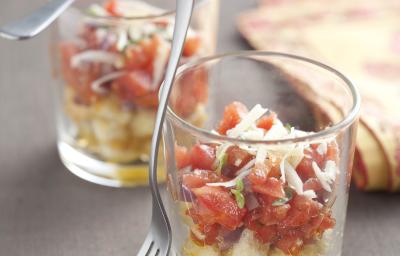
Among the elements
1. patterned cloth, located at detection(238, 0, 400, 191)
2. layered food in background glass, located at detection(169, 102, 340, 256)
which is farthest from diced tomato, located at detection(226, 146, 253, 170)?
patterned cloth, located at detection(238, 0, 400, 191)

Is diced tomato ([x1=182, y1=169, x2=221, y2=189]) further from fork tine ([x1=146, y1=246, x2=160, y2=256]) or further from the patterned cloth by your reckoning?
the patterned cloth

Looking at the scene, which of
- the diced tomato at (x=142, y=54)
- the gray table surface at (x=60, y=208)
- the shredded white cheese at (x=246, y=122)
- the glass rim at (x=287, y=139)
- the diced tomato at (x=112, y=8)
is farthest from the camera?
the diced tomato at (x=112, y=8)

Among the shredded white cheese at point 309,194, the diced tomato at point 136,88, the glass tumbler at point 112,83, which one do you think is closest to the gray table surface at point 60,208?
the glass tumbler at point 112,83

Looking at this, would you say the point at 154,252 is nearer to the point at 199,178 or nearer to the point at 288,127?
the point at 199,178

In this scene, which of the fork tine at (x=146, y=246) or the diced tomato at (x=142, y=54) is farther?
the diced tomato at (x=142, y=54)

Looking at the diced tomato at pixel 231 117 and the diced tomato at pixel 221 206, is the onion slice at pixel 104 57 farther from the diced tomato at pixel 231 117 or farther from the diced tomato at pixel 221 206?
the diced tomato at pixel 221 206

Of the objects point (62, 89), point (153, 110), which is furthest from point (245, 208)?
point (62, 89)

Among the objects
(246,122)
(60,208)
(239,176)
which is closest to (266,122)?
(246,122)
